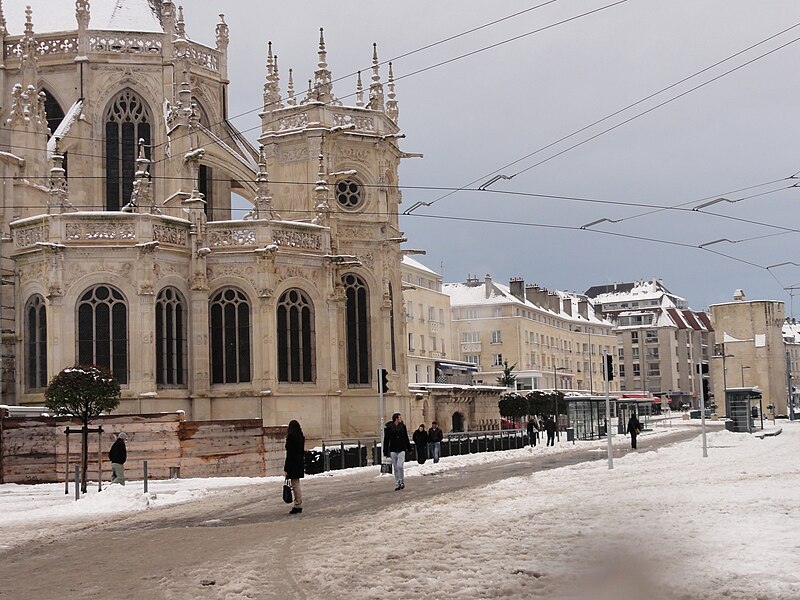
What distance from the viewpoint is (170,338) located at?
3834 cm

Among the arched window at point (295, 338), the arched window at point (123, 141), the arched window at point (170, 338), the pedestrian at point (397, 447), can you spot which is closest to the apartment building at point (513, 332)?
the arched window at point (123, 141)

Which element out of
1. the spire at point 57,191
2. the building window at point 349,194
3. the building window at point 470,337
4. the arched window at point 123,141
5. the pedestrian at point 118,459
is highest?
the arched window at point 123,141

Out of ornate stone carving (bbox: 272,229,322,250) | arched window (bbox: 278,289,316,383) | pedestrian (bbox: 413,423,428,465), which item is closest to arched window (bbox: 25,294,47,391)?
arched window (bbox: 278,289,316,383)

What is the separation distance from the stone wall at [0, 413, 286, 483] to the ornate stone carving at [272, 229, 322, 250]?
35.6 feet

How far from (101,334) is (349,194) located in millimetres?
13412

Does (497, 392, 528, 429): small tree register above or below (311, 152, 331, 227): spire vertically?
below

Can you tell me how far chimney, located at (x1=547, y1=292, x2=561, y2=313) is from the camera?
372 feet

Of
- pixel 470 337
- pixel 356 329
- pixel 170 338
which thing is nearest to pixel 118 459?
pixel 170 338

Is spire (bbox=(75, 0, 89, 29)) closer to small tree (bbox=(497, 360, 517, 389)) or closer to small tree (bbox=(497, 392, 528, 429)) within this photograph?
small tree (bbox=(497, 392, 528, 429))

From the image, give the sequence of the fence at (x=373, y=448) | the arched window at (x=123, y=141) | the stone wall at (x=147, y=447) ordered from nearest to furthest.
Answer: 1. the stone wall at (x=147, y=447)
2. the fence at (x=373, y=448)
3. the arched window at (x=123, y=141)

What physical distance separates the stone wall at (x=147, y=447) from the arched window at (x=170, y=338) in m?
8.18

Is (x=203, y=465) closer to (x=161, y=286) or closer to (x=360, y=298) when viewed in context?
(x=161, y=286)

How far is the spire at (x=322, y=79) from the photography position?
151 ft

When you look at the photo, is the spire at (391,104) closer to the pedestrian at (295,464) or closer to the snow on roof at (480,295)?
the pedestrian at (295,464)
